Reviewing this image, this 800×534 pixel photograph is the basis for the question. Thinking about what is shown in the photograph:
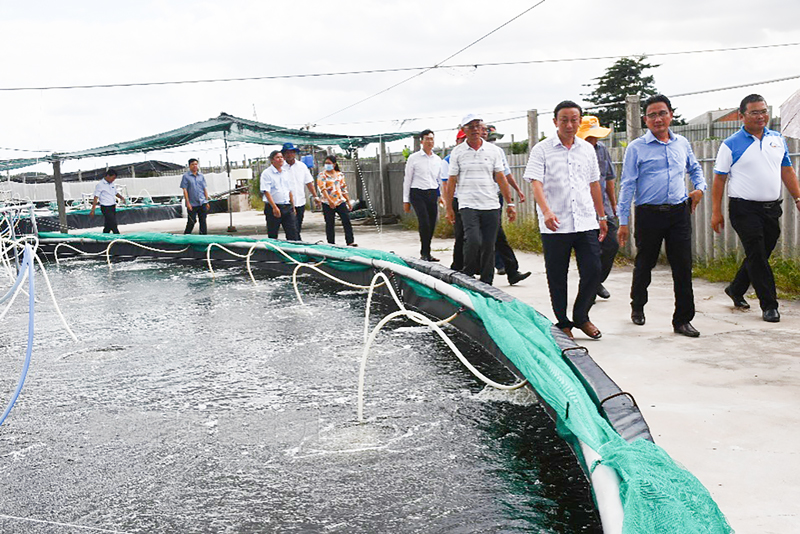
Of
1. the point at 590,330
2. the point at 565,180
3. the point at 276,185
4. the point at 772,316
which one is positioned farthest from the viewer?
the point at 276,185

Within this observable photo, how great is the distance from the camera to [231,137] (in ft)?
71.8

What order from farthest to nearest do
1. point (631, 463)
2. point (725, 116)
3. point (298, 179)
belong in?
point (725, 116), point (298, 179), point (631, 463)

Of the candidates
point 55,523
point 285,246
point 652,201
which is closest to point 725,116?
point 285,246

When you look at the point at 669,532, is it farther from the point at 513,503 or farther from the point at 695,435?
the point at 695,435

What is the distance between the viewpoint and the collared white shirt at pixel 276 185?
44.6 feet

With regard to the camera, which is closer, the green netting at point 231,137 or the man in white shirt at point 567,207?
the man in white shirt at point 567,207

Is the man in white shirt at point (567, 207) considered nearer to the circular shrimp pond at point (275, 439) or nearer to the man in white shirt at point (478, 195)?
the circular shrimp pond at point (275, 439)

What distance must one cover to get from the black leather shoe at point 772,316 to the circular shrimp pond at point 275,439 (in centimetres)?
234

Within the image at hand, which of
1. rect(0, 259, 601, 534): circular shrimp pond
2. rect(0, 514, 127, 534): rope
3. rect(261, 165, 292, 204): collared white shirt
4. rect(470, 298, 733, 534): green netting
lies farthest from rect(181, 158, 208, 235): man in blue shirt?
rect(0, 514, 127, 534): rope

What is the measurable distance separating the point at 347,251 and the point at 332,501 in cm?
730

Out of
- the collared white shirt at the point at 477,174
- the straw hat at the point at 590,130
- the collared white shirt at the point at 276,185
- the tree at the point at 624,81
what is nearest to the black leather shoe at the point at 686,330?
the straw hat at the point at 590,130

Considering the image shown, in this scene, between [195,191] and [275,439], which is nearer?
[275,439]

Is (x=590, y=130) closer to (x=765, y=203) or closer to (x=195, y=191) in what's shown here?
(x=765, y=203)

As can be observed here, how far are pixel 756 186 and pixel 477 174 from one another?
2629 millimetres
